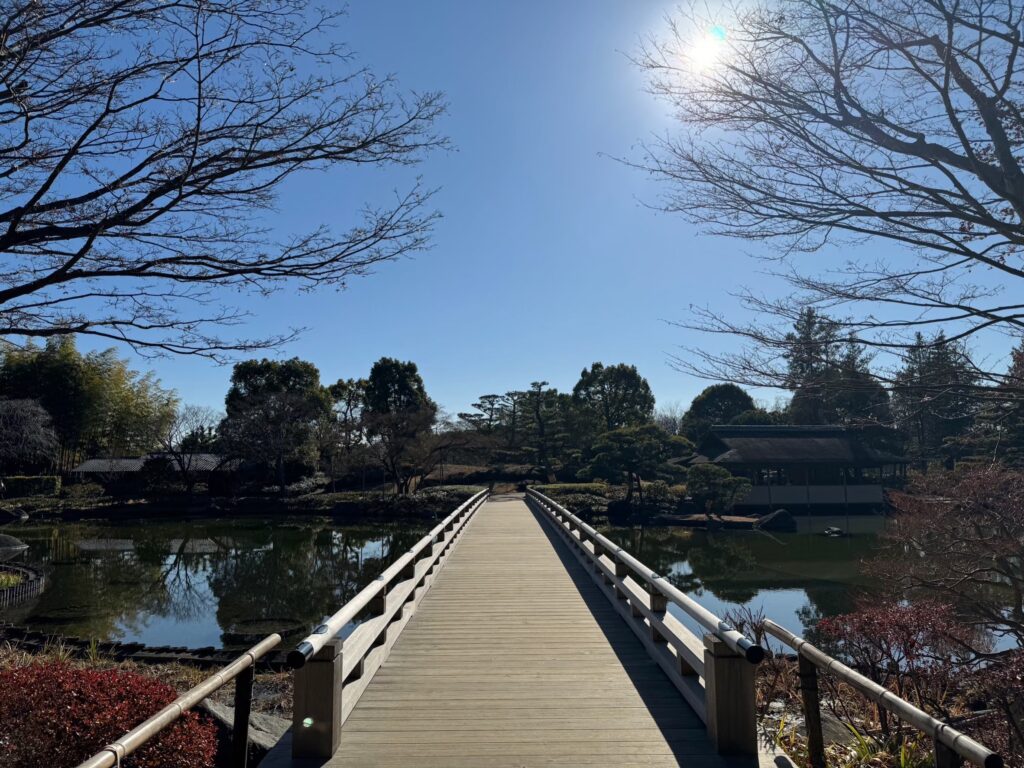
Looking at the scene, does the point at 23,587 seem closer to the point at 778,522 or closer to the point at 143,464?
the point at 778,522

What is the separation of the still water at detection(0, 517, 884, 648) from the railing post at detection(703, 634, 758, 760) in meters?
10.8

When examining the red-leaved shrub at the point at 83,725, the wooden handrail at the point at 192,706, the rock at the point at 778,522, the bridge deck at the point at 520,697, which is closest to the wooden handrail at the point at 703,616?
the bridge deck at the point at 520,697

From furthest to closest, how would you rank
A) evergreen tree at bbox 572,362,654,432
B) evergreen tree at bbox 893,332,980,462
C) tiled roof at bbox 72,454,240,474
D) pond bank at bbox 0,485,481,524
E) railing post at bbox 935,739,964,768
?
evergreen tree at bbox 572,362,654,432 < tiled roof at bbox 72,454,240,474 < pond bank at bbox 0,485,481,524 < evergreen tree at bbox 893,332,980,462 < railing post at bbox 935,739,964,768

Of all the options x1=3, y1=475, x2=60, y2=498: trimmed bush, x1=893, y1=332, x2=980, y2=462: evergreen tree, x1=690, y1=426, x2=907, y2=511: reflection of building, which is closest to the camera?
x1=893, y1=332, x2=980, y2=462: evergreen tree

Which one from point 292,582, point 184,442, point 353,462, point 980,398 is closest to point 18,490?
point 184,442

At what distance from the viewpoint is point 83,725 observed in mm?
3488

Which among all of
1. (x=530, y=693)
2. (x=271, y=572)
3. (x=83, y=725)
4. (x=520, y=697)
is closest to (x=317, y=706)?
(x=83, y=725)

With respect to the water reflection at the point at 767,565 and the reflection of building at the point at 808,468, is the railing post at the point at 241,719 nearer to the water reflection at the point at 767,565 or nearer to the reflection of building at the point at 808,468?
the water reflection at the point at 767,565

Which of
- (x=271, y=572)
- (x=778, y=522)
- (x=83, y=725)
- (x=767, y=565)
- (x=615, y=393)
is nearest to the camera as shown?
(x=83, y=725)

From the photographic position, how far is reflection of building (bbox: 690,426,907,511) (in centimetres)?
3269

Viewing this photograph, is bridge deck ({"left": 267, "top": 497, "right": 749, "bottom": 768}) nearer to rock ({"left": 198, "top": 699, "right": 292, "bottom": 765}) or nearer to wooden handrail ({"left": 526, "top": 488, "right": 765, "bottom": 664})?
wooden handrail ({"left": 526, "top": 488, "right": 765, "bottom": 664})

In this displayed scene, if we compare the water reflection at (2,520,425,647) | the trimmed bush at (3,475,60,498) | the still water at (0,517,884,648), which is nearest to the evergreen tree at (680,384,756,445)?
the still water at (0,517,884,648)

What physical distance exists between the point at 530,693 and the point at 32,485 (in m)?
48.1

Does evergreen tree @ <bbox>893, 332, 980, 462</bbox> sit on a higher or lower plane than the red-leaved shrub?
higher
